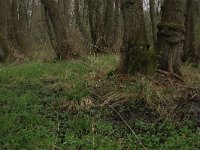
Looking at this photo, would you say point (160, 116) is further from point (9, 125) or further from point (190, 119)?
point (9, 125)

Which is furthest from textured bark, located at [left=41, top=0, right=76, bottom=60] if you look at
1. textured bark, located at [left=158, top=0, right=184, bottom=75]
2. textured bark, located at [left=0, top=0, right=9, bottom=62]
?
textured bark, located at [left=158, top=0, right=184, bottom=75]

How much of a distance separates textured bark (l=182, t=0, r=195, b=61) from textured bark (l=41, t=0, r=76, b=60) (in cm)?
362

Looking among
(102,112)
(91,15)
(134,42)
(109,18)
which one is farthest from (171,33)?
(91,15)

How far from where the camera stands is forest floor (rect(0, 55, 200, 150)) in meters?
5.82

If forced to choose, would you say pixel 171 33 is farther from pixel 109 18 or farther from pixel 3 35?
pixel 109 18

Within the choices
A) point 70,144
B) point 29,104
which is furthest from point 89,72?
point 70,144

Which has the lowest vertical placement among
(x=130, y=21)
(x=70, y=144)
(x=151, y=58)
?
(x=70, y=144)

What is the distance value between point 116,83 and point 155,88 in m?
0.88

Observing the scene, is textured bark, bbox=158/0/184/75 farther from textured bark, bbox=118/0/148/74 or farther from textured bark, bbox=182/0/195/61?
textured bark, bbox=182/0/195/61

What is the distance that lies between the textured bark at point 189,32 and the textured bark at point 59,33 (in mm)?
3619

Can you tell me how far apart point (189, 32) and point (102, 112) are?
262 inches

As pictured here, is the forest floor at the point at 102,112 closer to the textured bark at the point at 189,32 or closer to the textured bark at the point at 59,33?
the textured bark at the point at 189,32

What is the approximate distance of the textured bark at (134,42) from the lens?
27.5 ft

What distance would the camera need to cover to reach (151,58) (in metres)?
8.45
